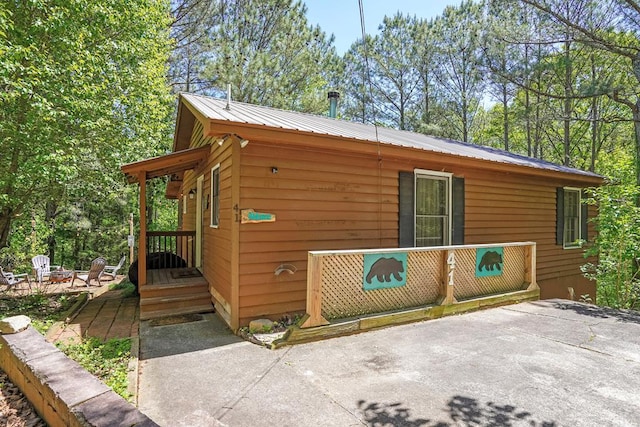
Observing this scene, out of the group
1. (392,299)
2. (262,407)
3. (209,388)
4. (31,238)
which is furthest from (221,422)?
(31,238)

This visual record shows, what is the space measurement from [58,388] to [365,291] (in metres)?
3.40

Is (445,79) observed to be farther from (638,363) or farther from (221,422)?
(221,422)

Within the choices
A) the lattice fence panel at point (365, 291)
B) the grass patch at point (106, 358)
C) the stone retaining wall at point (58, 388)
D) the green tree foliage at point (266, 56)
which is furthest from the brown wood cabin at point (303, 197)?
the green tree foliage at point (266, 56)

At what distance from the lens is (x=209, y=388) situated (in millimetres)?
3109

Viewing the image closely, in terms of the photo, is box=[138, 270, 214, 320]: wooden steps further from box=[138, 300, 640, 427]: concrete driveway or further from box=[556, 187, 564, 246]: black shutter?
box=[556, 187, 564, 246]: black shutter

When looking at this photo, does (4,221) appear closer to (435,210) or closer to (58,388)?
(58,388)

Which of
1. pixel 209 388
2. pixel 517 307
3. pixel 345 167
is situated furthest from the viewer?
pixel 517 307

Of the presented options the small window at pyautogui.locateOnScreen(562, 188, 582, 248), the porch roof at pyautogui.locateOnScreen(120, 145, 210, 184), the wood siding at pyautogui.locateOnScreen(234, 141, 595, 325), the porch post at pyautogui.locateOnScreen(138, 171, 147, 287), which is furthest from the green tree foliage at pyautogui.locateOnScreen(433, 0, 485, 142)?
the porch post at pyautogui.locateOnScreen(138, 171, 147, 287)

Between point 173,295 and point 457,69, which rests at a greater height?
point 457,69

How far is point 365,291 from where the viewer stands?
4.79m

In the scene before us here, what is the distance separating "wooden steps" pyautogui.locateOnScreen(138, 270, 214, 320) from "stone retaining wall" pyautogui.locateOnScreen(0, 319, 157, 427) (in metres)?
1.89

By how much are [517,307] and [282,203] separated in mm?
4455

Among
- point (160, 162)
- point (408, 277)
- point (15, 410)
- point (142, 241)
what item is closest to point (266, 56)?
point (160, 162)

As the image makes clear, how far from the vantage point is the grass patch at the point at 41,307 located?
5.89 metres
